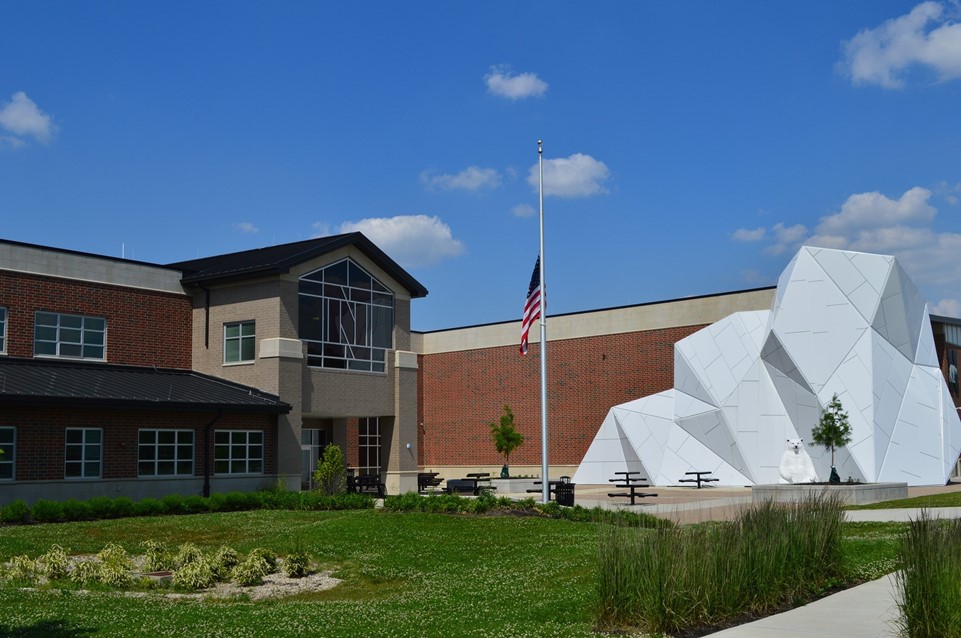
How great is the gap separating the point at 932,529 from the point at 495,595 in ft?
17.7

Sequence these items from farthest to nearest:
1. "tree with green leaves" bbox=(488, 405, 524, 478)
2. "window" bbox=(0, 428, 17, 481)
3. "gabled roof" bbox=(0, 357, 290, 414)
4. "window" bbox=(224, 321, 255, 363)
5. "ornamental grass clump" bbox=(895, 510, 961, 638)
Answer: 1. "tree with green leaves" bbox=(488, 405, 524, 478)
2. "window" bbox=(224, 321, 255, 363)
3. "gabled roof" bbox=(0, 357, 290, 414)
4. "window" bbox=(0, 428, 17, 481)
5. "ornamental grass clump" bbox=(895, 510, 961, 638)

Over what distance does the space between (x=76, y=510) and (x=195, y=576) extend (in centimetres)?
1233

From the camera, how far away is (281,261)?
3369 cm

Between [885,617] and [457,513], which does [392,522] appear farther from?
[885,617]

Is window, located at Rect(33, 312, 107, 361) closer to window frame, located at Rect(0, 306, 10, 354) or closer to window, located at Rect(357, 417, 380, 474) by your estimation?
window frame, located at Rect(0, 306, 10, 354)

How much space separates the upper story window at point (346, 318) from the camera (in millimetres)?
35500

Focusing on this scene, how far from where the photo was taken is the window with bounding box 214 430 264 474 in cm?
3203

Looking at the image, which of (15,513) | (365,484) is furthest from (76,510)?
(365,484)

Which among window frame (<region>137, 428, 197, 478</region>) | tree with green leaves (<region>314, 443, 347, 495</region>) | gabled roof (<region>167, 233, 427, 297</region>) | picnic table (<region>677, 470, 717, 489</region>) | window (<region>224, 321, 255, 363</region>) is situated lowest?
picnic table (<region>677, 470, 717, 489</region>)

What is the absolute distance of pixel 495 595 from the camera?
13.0m

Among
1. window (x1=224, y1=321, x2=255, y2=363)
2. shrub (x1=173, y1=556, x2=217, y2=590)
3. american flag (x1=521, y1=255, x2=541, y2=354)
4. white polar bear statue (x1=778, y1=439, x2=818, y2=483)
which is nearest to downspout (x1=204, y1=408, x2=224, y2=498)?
window (x1=224, y1=321, x2=255, y2=363)

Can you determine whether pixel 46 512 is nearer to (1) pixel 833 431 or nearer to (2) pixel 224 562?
(2) pixel 224 562

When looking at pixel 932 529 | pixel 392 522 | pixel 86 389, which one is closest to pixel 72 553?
→ pixel 392 522

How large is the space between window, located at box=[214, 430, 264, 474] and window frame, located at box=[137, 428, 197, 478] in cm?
90
